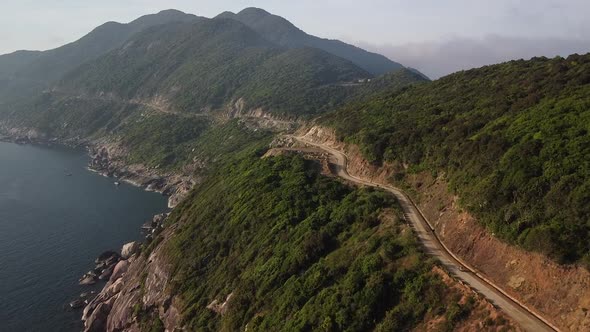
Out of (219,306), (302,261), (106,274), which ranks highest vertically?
(302,261)

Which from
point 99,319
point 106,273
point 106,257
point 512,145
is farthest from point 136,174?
point 512,145

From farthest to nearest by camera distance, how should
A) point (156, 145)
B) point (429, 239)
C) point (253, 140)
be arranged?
1. point (156, 145)
2. point (253, 140)
3. point (429, 239)

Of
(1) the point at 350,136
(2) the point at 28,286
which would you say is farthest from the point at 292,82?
(2) the point at 28,286

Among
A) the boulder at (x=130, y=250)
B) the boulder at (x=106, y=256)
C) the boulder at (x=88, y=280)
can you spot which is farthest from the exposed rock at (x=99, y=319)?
the boulder at (x=106, y=256)

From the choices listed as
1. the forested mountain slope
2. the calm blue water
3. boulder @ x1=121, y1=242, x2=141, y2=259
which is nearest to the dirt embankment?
the forested mountain slope

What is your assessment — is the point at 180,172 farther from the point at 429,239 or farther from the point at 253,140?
the point at 429,239

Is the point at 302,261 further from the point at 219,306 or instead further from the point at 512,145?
the point at 512,145
